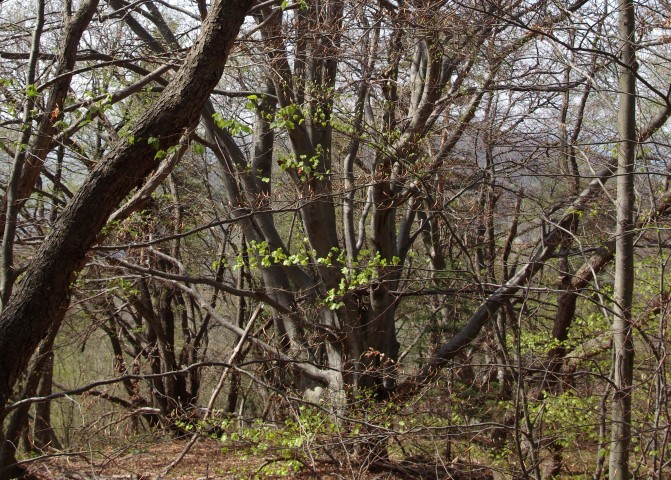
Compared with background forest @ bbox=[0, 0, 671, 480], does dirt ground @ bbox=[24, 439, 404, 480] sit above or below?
below

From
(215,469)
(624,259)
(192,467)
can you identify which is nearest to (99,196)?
(624,259)

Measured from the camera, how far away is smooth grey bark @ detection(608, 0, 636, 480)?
4.52 m

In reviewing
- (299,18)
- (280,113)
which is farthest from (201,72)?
(299,18)

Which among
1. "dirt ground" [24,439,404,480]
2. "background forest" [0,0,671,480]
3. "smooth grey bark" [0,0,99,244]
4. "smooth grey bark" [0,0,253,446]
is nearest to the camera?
"smooth grey bark" [0,0,253,446]

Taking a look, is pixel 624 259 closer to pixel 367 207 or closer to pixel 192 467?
pixel 367 207

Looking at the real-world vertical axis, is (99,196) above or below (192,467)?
above

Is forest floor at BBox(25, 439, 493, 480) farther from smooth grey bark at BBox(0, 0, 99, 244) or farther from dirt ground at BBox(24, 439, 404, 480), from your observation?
smooth grey bark at BBox(0, 0, 99, 244)

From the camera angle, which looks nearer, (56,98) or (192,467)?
(56,98)

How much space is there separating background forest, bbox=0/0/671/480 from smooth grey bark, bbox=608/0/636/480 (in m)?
0.02

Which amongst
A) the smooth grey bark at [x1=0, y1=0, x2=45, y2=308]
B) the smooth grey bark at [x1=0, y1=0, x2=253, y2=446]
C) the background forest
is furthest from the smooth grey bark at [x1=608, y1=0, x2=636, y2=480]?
the smooth grey bark at [x1=0, y1=0, x2=45, y2=308]

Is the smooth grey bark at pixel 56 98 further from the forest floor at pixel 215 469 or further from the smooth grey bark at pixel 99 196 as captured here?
the forest floor at pixel 215 469

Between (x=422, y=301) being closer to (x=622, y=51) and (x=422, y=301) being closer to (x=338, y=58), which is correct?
(x=338, y=58)

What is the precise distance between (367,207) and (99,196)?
5.39 m

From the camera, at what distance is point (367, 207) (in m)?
9.20
